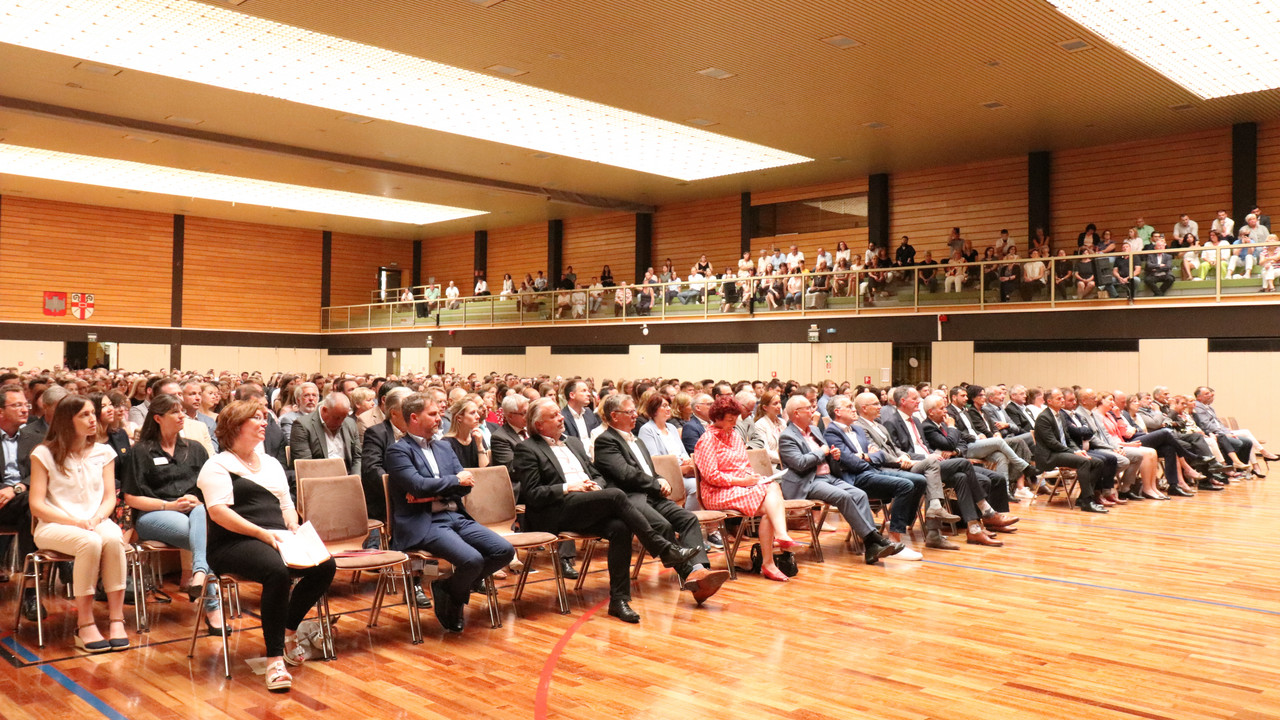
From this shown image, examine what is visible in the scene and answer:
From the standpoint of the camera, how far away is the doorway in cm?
1736

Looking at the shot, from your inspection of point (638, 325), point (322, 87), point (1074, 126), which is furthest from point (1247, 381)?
point (322, 87)

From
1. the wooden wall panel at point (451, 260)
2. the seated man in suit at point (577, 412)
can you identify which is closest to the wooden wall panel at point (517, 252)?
the wooden wall panel at point (451, 260)

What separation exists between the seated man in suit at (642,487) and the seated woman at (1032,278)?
38.5 feet

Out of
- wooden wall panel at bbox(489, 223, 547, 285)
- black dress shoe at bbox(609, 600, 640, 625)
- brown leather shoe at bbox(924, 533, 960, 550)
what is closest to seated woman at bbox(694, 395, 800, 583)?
black dress shoe at bbox(609, 600, 640, 625)

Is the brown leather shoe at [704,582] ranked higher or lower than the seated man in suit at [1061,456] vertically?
lower

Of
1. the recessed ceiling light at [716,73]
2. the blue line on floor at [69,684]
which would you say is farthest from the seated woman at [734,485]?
the recessed ceiling light at [716,73]

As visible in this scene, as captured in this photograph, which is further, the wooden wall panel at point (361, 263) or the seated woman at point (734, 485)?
the wooden wall panel at point (361, 263)

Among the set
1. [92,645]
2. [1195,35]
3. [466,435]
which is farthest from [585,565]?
[1195,35]

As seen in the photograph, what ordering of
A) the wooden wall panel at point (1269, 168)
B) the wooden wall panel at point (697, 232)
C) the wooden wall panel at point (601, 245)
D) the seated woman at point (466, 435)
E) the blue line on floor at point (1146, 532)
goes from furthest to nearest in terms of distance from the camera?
1. the wooden wall panel at point (601, 245)
2. the wooden wall panel at point (697, 232)
3. the wooden wall panel at point (1269, 168)
4. the blue line on floor at point (1146, 532)
5. the seated woman at point (466, 435)

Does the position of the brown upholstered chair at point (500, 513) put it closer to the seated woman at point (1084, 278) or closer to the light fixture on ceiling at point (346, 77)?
the light fixture on ceiling at point (346, 77)

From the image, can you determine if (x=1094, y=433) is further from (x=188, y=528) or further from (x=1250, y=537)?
(x=188, y=528)

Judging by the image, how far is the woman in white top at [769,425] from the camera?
823cm

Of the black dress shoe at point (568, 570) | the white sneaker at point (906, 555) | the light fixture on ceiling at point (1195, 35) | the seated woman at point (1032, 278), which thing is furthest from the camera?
the seated woman at point (1032, 278)

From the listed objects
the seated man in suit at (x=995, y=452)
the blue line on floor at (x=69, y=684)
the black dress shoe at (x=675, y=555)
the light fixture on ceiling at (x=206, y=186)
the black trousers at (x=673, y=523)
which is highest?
the light fixture on ceiling at (x=206, y=186)
